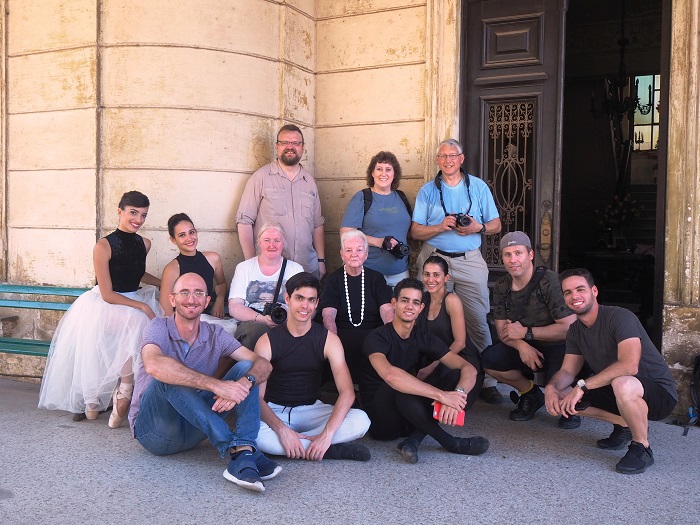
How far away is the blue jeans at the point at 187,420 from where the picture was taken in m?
3.73

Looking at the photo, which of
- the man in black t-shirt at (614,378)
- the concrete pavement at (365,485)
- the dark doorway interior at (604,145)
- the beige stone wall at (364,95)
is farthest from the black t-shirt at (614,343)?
the dark doorway interior at (604,145)

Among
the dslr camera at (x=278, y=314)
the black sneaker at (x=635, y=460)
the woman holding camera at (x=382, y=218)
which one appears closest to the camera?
the black sneaker at (x=635, y=460)

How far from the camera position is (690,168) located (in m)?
5.07

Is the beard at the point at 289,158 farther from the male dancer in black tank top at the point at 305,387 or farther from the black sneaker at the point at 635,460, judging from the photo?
the black sneaker at the point at 635,460

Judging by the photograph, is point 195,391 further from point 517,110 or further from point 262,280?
point 517,110

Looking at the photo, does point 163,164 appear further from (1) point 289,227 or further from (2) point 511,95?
(2) point 511,95

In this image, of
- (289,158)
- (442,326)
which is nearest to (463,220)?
(442,326)

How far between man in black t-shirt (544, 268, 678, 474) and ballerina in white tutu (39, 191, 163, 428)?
273 centimetres

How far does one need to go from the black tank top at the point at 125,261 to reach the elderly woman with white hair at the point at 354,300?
4.50 feet

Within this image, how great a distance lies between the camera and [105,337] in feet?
16.1

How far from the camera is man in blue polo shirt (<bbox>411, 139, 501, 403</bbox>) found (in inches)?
212

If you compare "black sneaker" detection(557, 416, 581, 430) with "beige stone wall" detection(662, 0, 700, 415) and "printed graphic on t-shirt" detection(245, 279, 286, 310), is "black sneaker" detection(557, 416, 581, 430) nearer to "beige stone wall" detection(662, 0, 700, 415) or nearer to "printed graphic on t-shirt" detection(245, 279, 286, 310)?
"beige stone wall" detection(662, 0, 700, 415)

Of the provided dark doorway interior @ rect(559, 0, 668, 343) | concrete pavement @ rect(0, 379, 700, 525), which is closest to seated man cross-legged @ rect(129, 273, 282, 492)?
concrete pavement @ rect(0, 379, 700, 525)

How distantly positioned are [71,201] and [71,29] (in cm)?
141
